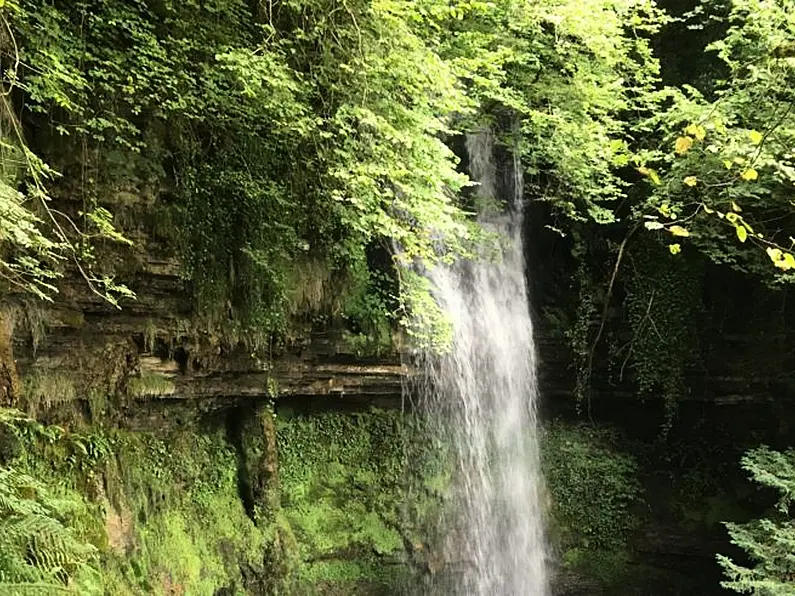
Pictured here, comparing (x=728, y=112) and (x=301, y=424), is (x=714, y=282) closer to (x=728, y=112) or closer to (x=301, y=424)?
(x=728, y=112)

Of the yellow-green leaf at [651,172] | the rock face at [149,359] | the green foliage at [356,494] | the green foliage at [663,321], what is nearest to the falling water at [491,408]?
the green foliage at [356,494]

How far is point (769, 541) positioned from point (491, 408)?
3428mm

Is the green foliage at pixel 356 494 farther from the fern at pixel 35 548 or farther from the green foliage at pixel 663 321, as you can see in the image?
the green foliage at pixel 663 321

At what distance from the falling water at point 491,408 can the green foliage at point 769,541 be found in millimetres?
2696

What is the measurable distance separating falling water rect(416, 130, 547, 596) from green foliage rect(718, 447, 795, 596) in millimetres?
2696

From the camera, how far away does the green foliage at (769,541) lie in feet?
19.2

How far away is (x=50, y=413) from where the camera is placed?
477cm

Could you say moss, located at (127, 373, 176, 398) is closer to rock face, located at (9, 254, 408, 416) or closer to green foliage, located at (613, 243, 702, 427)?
rock face, located at (9, 254, 408, 416)

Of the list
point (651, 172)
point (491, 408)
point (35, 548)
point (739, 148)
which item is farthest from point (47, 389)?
point (739, 148)

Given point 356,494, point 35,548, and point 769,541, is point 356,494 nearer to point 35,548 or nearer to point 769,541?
point 769,541

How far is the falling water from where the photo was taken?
8.20m

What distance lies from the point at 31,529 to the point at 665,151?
339 inches

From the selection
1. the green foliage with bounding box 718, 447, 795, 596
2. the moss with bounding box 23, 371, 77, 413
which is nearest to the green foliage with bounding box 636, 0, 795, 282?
the green foliage with bounding box 718, 447, 795, 596

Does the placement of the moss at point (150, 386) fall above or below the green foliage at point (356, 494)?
above
